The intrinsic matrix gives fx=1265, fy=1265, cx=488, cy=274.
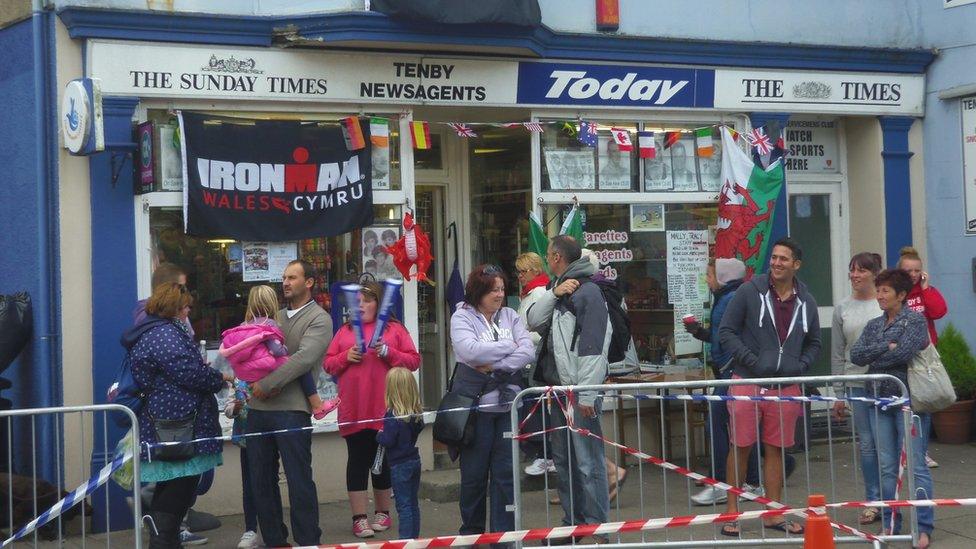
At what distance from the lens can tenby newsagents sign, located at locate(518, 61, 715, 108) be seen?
1096 cm

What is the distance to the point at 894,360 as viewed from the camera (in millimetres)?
8141

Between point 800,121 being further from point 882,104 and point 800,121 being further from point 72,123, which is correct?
point 72,123

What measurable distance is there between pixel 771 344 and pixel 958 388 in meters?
4.48

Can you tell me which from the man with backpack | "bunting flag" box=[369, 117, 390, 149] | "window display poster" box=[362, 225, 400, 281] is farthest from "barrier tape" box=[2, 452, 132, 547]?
"bunting flag" box=[369, 117, 390, 149]

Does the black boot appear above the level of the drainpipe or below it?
below

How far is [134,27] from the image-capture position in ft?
30.6

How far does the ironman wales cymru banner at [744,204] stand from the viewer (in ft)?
38.2

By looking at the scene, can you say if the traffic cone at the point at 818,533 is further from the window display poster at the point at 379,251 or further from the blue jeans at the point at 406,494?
the window display poster at the point at 379,251

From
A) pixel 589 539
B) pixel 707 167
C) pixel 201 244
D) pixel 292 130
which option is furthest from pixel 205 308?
pixel 707 167

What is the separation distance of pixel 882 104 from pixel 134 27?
24.0 ft

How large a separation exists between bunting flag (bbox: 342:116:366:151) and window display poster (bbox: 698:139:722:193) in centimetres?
340

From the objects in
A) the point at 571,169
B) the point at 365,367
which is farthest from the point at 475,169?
the point at 365,367

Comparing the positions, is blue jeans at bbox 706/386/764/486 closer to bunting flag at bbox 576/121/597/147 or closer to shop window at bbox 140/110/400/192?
bunting flag at bbox 576/121/597/147

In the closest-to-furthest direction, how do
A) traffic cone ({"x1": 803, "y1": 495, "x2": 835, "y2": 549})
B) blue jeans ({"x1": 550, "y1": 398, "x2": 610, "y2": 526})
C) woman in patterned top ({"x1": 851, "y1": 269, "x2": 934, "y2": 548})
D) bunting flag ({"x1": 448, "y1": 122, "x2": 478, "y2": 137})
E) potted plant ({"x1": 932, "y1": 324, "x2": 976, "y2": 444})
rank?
traffic cone ({"x1": 803, "y1": 495, "x2": 835, "y2": 549}) → blue jeans ({"x1": 550, "y1": 398, "x2": 610, "y2": 526}) → woman in patterned top ({"x1": 851, "y1": 269, "x2": 934, "y2": 548}) → bunting flag ({"x1": 448, "y1": 122, "x2": 478, "y2": 137}) → potted plant ({"x1": 932, "y1": 324, "x2": 976, "y2": 444})
